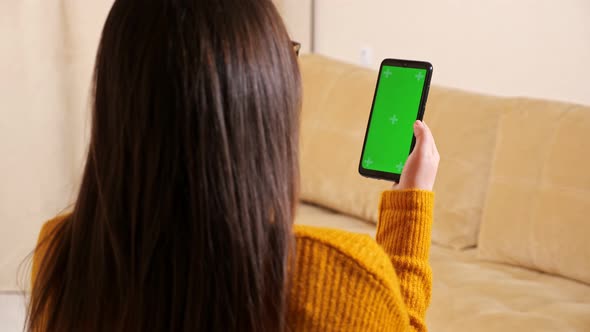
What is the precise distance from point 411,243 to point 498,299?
0.82 m

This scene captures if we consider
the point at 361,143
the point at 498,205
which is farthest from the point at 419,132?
the point at 361,143

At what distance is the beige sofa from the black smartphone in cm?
39

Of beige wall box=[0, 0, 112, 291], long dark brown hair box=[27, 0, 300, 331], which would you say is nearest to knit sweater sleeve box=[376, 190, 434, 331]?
long dark brown hair box=[27, 0, 300, 331]

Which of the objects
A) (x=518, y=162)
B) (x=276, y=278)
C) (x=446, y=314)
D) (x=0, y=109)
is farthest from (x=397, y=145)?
(x=0, y=109)

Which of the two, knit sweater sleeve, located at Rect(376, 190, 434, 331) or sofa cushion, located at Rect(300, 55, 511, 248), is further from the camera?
sofa cushion, located at Rect(300, 55, 511, 248)

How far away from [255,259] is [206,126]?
0.12 meters

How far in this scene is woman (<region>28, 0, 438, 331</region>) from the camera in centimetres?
64

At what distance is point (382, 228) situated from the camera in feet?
2.98

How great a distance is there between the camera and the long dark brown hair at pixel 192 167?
64 cm

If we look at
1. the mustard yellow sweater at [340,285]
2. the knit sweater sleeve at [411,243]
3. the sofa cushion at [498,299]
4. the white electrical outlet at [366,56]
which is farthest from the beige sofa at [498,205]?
the mustard yellow sweater at [340,285]

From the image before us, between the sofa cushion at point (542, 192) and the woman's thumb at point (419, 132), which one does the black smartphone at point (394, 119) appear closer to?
the woman's thumb at point (419, 132)

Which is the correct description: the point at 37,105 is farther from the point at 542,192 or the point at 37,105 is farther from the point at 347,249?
the point at 347,249

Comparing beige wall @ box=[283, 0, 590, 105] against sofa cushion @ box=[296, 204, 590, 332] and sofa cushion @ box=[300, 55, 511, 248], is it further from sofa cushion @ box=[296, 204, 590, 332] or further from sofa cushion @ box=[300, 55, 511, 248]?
sofa cushion @ box=[296, 204, 590, 332]

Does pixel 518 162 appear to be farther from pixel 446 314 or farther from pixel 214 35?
pixel 214 35
